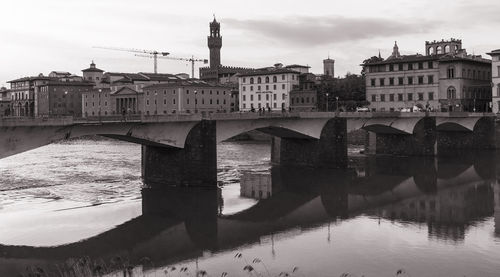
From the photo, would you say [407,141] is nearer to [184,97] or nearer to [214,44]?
[184,97]

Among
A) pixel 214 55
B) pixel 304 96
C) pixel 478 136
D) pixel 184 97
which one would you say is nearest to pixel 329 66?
pixel 214 55

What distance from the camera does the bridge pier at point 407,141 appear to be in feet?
209

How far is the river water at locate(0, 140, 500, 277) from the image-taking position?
22.0 metres

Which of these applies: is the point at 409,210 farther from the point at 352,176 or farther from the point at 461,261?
the point at 352,176

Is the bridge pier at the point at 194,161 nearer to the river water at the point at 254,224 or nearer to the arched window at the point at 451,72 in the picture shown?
the river water at the point at 254,224

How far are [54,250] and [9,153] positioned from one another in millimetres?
9287

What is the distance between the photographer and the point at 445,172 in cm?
5209

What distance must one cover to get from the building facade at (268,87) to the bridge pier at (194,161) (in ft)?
215

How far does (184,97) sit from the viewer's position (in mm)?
100000

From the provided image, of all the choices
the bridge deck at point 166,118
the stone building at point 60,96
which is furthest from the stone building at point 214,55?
the bridge deck at point 166,118

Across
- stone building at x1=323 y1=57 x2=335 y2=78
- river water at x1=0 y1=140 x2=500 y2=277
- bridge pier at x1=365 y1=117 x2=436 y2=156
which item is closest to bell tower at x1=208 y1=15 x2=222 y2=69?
stone building at x1=323 y1=57 x2=335 y2=78

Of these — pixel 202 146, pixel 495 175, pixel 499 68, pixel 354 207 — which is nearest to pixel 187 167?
pixel 202 146

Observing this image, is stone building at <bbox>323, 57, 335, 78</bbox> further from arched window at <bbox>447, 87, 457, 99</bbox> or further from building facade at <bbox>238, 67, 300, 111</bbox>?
arched window at <bbox>447, 87, 457, 99</bbox>

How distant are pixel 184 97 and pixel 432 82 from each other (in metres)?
41.8
